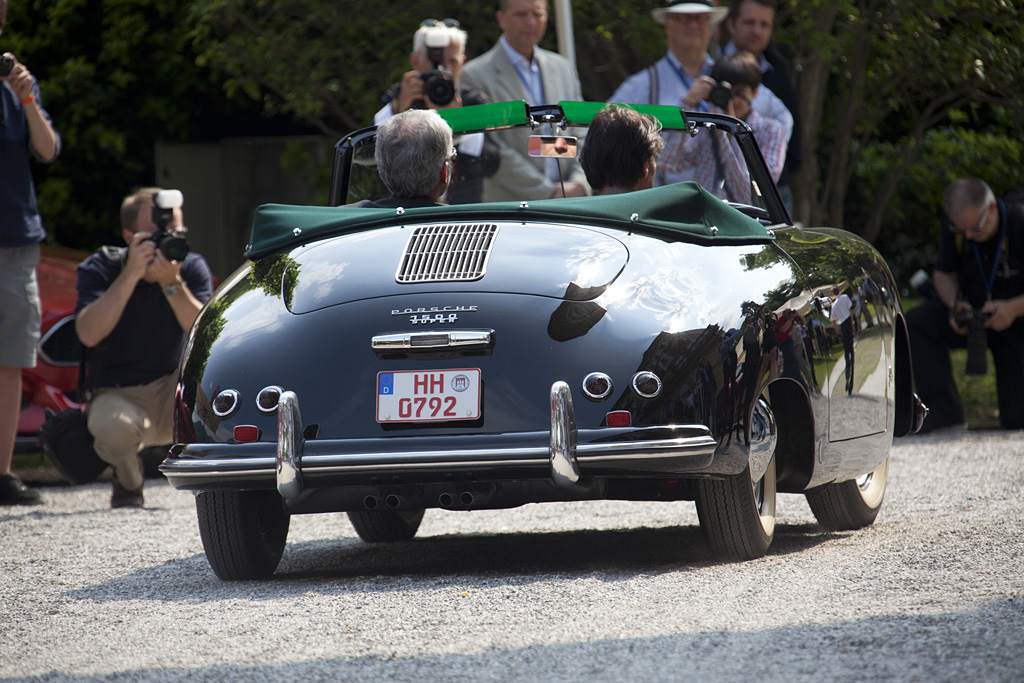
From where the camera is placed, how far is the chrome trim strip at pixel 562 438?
150 inches

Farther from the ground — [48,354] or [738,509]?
[738,509]

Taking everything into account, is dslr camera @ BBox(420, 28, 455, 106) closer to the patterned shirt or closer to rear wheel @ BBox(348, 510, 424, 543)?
the patterned shirt

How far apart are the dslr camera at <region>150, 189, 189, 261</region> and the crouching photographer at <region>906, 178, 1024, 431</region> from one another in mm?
4761

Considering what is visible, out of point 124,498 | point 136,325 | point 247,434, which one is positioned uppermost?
point 247,434

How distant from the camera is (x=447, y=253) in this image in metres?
4.20

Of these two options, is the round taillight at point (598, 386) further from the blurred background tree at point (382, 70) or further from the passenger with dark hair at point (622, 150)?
the blurred background tree at point (382, 70)

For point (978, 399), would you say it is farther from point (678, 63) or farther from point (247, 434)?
point (247, 434)

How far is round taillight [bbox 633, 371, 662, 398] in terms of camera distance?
3.86m

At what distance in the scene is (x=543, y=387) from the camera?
387 cm

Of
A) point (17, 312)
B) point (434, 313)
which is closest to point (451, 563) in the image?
point (434, 313)

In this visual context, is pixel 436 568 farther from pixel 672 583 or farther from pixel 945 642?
pixel 945 642

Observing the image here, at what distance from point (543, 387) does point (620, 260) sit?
0.51 meters

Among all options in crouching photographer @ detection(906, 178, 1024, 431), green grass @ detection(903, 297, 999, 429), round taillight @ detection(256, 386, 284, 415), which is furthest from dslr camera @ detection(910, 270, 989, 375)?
round taillight @ detection(256, 386, 284, 415)

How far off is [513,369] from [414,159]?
1.17 m
